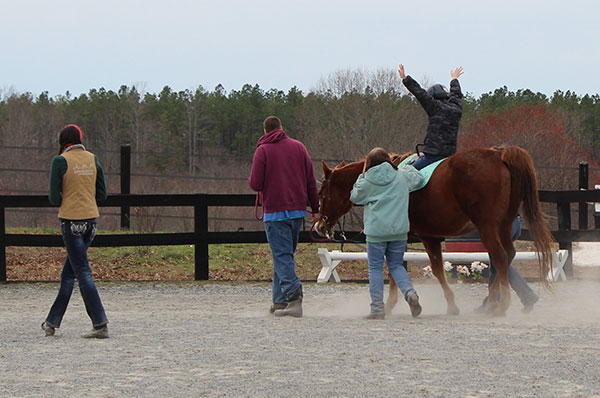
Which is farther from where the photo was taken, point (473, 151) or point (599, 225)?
point (599, 225)

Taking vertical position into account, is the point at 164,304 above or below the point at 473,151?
below

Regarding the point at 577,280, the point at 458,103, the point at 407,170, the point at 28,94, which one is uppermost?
the point at 28,94

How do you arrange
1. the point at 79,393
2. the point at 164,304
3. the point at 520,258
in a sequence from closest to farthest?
1. the point at 79,393
2. the point at 164,304
3. the point at 520,258

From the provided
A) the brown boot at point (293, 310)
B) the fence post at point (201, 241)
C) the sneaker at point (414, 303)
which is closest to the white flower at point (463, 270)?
the fence post at point (201, 241)

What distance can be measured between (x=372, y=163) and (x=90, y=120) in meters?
66.5

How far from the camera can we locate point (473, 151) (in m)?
8.20

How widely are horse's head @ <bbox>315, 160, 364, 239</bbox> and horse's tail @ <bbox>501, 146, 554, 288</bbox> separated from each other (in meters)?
1.59

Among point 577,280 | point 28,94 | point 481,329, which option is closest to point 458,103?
point 481,329

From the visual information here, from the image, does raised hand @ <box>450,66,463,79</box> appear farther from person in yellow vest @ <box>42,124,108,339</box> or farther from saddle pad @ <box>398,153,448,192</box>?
person in yellow vest @ <box>42,124,108,339</box>

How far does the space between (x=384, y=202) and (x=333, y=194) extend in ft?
3.42

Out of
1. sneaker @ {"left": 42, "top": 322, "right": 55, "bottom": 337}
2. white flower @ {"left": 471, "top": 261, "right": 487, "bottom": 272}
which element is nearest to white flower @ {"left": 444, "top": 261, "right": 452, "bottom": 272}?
white flower @ {"left": 471, "top": 261, "right": 487, "bottom": 272}

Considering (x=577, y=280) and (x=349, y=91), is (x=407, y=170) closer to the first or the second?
(x=577, y=280)

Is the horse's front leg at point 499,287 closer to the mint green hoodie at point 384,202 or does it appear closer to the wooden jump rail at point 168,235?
the mint green hoodie at point 384,202

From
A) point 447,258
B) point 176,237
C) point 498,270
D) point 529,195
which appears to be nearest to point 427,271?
point 447,258
